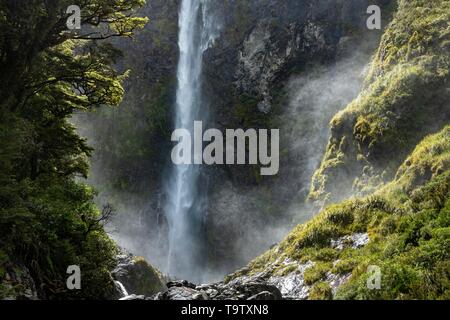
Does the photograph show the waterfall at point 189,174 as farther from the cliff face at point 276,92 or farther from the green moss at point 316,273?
the green moss at point 316,273

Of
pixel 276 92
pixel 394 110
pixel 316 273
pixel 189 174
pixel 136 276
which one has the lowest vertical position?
pixel 136 276

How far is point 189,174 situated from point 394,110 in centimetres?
2614

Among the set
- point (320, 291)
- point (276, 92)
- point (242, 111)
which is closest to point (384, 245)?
point (320, 291)

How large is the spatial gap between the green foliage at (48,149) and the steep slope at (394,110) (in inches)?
571

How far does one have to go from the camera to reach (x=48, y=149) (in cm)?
1720

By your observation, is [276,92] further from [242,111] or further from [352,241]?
[352,241]

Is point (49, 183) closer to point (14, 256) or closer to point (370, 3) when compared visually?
point (14, 256)

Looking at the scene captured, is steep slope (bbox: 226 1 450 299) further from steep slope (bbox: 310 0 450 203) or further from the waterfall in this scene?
the waterfall

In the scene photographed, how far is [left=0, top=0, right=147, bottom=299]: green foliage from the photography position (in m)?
12.2

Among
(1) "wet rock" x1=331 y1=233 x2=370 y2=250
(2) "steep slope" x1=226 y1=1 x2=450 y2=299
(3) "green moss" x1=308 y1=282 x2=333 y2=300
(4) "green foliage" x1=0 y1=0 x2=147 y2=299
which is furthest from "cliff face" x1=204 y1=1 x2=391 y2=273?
(4) "green foliage" x1=0 y1=0 x2=147 y2=299

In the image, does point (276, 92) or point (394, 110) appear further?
point (276, 92)

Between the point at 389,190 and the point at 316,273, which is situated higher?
the point at 389,190

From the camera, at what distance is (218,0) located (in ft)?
181

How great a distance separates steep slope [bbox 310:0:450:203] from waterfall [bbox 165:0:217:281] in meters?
17.9
